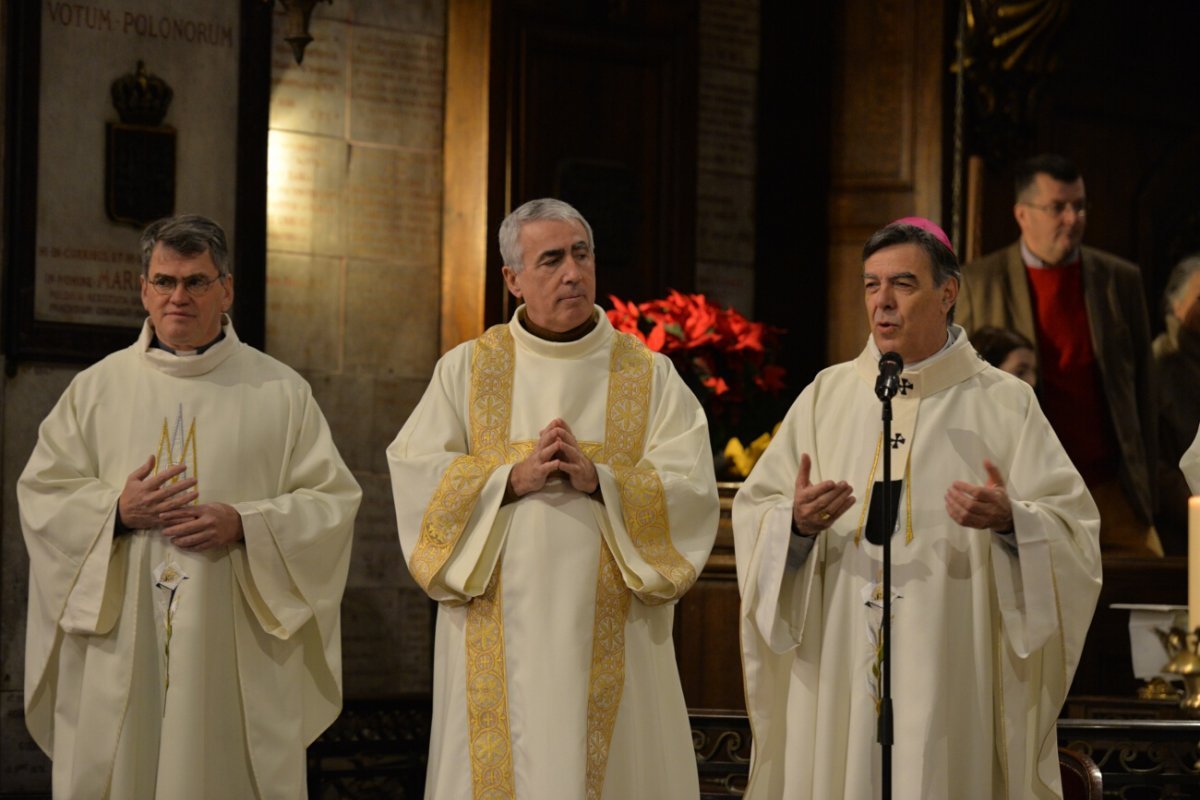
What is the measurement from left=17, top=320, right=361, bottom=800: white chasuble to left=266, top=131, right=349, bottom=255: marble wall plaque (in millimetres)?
2721

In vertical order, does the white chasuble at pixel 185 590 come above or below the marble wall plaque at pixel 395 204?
below

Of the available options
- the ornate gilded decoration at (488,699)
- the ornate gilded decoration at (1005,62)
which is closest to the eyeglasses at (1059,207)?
the ornate gilded decoration at (1005,62)

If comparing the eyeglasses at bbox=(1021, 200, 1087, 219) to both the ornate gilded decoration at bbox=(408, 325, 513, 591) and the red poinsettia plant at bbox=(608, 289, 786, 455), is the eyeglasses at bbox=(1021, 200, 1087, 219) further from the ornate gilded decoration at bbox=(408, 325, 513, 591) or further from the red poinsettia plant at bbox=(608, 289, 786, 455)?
the ornate gilded decoration at bbox=(408, 325, 513, 591)

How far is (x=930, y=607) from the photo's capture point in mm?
5484

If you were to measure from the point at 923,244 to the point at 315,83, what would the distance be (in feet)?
14.3

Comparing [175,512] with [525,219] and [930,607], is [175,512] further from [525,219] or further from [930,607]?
[930,607]

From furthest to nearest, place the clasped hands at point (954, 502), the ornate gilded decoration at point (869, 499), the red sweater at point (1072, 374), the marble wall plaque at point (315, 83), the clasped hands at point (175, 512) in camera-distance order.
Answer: the marble wall plaque at point (315, 83) → the red sweater at point (1072, 374) → the clasped hands at point (175, 512) → the ornate gilded decoration at point (869, 499) → the clasped hands at point (954, 502)

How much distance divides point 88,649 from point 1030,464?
9.65ft

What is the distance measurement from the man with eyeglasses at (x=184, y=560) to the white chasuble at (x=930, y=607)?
1.51m

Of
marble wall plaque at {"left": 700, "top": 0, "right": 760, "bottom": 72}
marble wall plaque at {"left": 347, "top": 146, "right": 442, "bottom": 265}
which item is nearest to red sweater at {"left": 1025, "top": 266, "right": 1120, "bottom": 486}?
marble wall plaque at {"left": 700, "top": 0, "right": 760, "bottom": 72}

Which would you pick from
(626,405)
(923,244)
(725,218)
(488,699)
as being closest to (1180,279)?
(725,218)

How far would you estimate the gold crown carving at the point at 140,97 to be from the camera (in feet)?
27.1

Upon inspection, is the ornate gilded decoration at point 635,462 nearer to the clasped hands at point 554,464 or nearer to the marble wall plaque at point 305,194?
the clasped hands at point 554,464

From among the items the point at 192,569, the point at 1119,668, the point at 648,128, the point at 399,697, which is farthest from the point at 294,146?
the point at 1119,668
